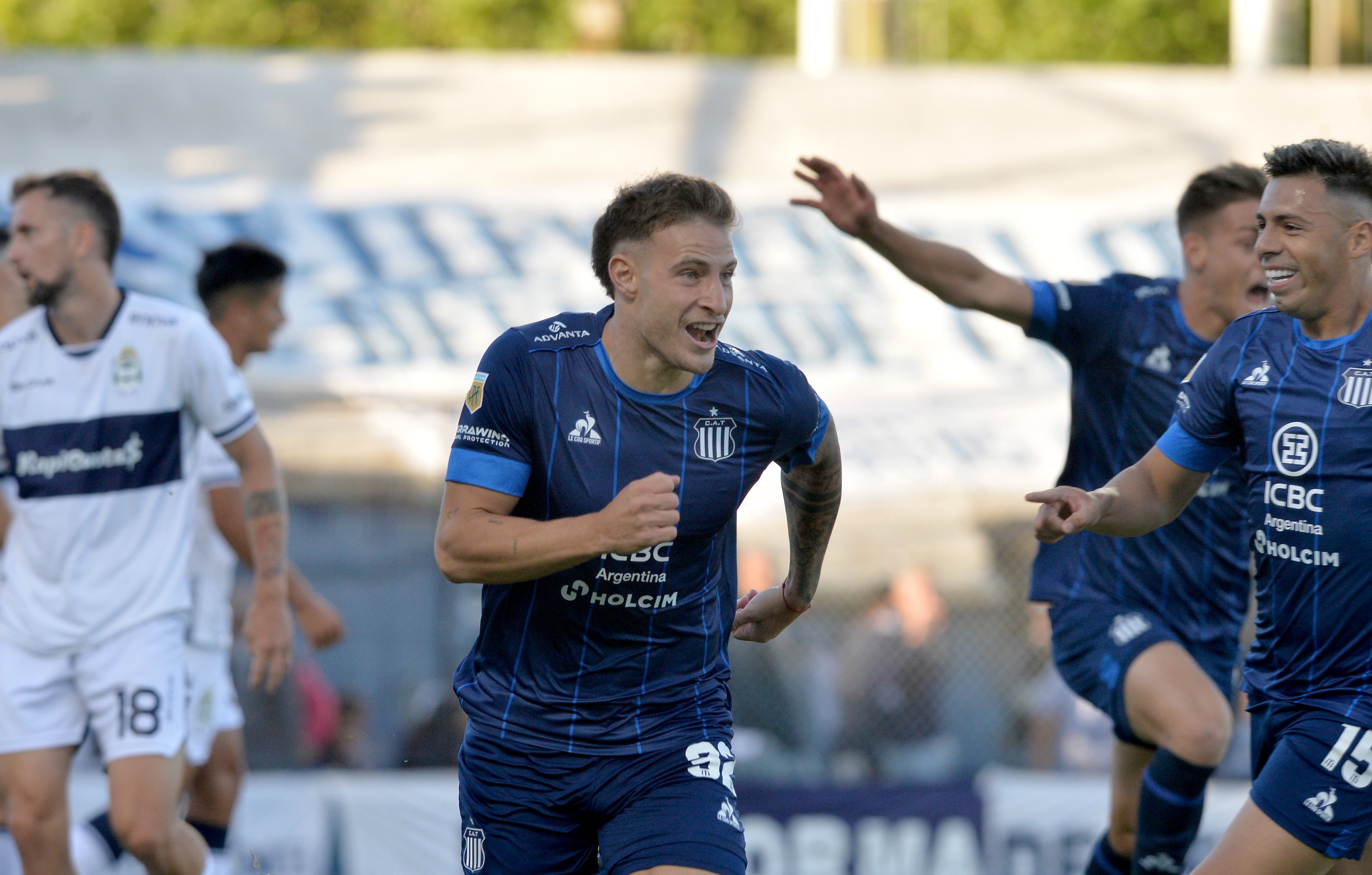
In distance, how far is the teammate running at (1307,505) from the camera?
3.86 m

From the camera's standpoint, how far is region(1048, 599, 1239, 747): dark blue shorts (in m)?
5.06

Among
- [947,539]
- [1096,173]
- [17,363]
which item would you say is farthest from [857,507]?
[17,363]

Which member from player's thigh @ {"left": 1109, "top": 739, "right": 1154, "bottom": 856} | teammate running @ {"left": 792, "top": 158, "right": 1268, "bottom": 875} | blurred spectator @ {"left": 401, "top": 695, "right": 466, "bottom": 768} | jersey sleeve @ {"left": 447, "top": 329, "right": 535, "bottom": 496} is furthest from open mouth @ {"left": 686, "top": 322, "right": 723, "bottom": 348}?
blurred spectator @ {"left": 401, "top": 695, "right": 466, "bottom": 768}

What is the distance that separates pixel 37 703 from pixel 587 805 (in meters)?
2.55

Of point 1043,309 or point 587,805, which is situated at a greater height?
point 1043,309

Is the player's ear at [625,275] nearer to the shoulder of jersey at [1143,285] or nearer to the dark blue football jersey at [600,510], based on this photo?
the dark blue football jersey at [600,510]

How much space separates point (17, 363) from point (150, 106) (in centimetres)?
532

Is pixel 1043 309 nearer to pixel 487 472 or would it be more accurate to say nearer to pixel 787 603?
pixel 787 603

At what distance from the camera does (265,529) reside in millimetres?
5617

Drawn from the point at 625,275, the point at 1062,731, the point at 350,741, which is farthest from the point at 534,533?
the point at 1062,731

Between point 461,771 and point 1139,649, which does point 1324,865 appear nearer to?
point 1139,649

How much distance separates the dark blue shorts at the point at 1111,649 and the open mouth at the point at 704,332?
2.13 metres

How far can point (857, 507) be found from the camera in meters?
9.27

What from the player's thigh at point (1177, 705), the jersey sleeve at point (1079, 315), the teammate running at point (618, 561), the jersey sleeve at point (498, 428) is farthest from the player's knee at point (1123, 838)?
the jersey sleeve at point (498, 428)
